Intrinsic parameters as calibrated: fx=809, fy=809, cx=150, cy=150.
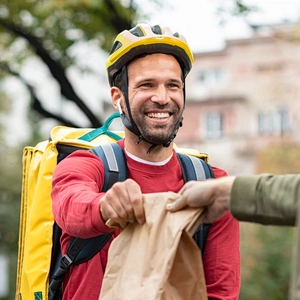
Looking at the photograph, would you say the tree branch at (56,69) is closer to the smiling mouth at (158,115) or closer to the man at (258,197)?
the smiling mouth at (158,115)

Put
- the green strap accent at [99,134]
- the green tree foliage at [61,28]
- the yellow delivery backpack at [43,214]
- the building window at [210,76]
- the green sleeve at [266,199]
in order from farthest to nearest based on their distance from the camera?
the building window at [210,76] < the green tree foliage at [61,28] < the green strap accent at [99,134] < the yellow delivery backpack at [43,214] < the green sleeve at [266,199]

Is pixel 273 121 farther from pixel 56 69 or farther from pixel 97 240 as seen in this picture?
pixel 97 240

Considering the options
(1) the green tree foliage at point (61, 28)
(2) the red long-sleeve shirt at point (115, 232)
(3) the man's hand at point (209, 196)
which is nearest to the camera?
(3) the man's hand at point (209, 196)

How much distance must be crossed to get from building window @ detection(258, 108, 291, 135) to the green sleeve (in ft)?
144

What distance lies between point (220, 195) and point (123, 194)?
375 millimetres

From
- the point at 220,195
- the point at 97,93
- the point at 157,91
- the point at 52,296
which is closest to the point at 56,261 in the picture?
the point at 52,296

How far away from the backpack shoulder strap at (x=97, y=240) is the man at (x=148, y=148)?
35mm

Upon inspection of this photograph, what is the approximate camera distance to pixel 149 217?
2979 mm

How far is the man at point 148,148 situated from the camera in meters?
3.57

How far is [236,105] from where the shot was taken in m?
47.4

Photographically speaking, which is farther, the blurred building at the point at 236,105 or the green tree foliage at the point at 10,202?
the blurred building at the point at 236,105

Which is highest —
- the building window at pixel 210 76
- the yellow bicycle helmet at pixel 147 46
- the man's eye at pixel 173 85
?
the yellow bicycle helmet at pixel 147 46

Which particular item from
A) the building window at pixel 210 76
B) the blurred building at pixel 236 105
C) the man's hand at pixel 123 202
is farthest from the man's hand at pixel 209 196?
the building window at pixel 210 76

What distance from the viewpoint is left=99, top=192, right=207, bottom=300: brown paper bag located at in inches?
113
